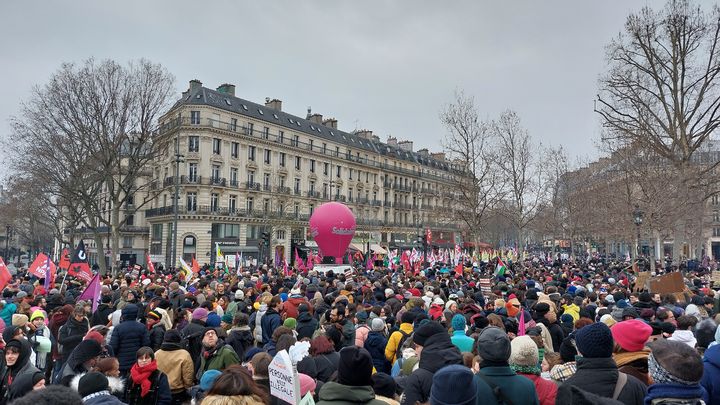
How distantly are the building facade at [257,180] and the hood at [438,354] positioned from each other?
3077 centimetres

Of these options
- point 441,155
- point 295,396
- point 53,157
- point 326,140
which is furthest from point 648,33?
point 441,155

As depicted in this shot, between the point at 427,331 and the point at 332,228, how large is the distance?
70.0 feet

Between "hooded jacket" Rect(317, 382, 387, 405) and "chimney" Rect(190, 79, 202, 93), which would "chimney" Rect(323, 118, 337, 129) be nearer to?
"chimney" Rect(190, 79, 202, 93)

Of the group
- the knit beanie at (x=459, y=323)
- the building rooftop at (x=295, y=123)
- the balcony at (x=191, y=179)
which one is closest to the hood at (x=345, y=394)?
the knit beanie at (x=459, y=323)

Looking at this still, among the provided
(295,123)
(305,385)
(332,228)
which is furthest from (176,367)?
(295,123)

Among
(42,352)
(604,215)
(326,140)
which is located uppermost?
(326,140)

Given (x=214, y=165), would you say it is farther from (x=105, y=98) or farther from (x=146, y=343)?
(x=146, y=343)

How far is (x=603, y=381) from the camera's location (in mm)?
3568

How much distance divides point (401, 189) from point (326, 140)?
17062mm

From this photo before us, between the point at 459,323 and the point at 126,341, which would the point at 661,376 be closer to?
the point at 459,323

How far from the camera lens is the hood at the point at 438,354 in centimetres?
431

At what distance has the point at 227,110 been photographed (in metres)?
51.8

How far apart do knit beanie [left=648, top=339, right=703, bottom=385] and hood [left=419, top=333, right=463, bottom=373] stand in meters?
1.62

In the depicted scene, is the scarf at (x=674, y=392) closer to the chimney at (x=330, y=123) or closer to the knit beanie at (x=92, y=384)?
the knit beanie at (x=92, y=384)
